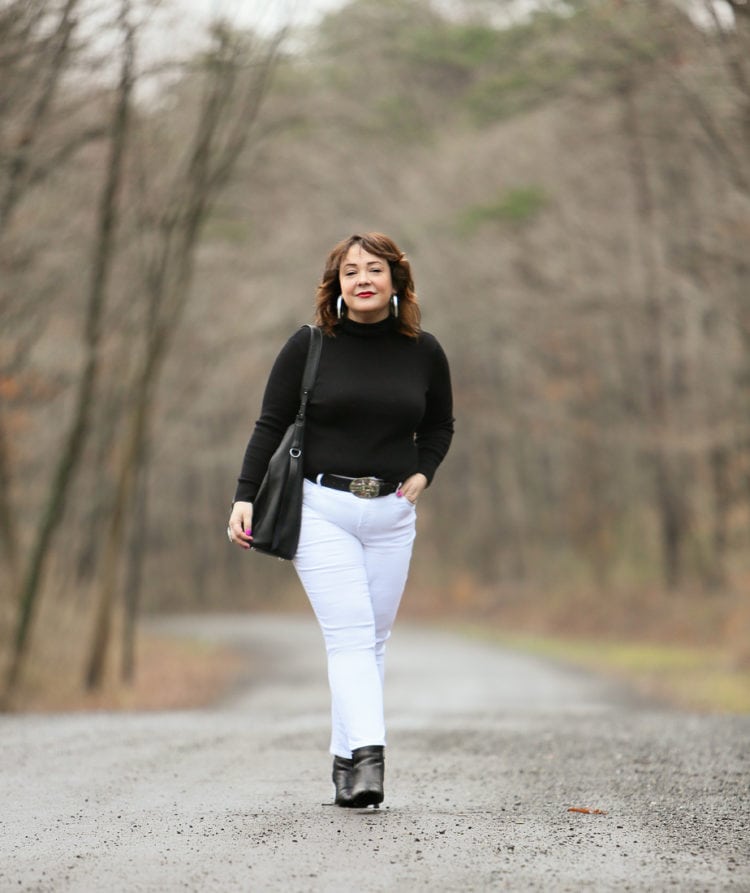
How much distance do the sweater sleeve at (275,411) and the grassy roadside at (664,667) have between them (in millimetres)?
10458

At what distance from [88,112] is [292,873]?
477 inches

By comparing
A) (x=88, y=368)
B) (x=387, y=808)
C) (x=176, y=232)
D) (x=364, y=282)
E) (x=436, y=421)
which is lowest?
(x=387, y=808)

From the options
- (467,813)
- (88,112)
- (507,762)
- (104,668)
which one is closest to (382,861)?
(467,813)

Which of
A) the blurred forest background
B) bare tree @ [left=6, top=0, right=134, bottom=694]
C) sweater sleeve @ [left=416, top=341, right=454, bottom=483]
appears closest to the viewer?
sweater sleeve @ [left=416, top=341, right=454, bottom=483]

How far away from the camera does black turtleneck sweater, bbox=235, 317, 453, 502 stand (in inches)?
213

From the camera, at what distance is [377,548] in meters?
5.51

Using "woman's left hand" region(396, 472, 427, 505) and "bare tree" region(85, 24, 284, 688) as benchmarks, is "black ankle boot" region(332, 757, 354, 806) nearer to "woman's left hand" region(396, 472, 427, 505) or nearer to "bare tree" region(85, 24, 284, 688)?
"woman's left hand" region(396, 472, 427, 505)

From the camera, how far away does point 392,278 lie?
5551 mm

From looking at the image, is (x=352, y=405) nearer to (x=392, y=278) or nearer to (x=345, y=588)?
(x=392, y=278)

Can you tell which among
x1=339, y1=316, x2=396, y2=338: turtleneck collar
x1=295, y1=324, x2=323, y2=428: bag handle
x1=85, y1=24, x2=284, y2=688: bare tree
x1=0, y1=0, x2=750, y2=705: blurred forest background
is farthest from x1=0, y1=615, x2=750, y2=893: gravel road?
x1=85, y1=24, x2=284, y2=688: bare tree

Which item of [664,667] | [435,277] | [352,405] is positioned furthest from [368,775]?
[435,277]

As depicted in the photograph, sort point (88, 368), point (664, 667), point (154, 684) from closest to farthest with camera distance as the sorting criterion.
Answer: point (88, 368)
point (154, 684)
point (664, 667)

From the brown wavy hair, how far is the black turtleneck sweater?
0.05m

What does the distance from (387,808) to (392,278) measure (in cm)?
198
